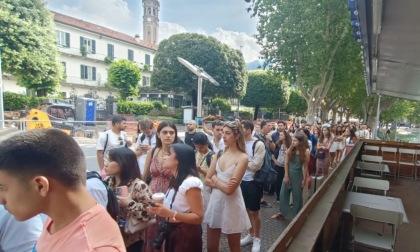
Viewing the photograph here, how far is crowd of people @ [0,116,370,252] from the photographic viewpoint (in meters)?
0.85

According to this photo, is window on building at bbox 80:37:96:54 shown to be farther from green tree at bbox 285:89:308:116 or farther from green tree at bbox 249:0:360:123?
green tree at bbox 285:89:308:116

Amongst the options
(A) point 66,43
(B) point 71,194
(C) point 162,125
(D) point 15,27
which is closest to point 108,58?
(A) point 66,43

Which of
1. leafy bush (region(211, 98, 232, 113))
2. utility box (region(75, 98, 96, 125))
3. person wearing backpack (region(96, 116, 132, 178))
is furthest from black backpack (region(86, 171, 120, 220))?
leafy bush (region(211, 98, 232, 113))

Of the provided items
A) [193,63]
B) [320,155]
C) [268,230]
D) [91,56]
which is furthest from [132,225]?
[91,56]

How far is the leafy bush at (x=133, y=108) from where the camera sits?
90.2ft

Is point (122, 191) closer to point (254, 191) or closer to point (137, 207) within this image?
point (137, 207)

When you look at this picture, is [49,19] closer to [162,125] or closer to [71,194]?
[162,125]

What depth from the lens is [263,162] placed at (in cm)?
380

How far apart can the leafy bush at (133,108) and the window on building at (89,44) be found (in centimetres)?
1512

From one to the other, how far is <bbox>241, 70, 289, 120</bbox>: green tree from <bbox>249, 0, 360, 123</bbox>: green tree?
21.2 m

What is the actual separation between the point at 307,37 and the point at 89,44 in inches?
1319

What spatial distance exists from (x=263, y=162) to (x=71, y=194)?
3168mm

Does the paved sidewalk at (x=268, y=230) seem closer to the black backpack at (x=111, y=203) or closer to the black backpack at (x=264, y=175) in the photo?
the black backpack at (x=264, y=175)

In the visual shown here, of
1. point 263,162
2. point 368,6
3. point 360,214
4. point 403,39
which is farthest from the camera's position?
point 403,39
